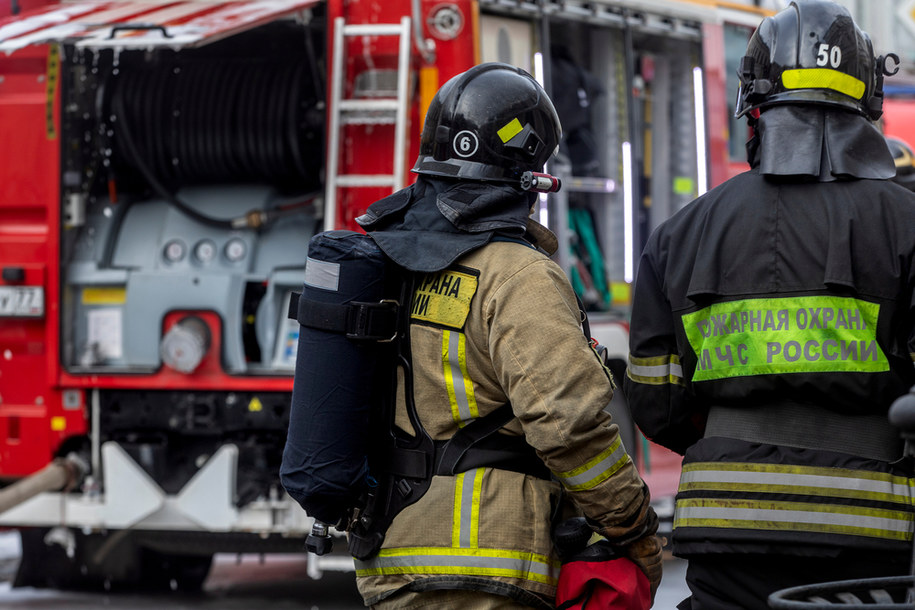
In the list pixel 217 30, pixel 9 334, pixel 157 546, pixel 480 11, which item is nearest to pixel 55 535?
Result: pixel 157 546

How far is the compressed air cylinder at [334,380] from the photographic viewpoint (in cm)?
274

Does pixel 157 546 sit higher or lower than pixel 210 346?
lower

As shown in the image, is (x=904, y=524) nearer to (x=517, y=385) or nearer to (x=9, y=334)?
(x=517, y=385)

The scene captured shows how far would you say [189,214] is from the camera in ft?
20.1

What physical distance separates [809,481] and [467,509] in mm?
669

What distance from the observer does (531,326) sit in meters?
2.64

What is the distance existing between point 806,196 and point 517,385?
2.29 feet

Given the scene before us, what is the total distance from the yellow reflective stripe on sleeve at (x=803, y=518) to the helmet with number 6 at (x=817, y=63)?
0.84m

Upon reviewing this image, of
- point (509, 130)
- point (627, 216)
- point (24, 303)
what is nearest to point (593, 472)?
point (509, 130)

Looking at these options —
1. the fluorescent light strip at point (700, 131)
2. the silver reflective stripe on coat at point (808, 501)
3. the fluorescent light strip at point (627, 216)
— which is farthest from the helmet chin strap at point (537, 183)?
the fluorescent light strip at point (700, 131)

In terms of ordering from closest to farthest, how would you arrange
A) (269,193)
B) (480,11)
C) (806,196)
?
1. (806,196)
2. (480,11)
3. (269,193)

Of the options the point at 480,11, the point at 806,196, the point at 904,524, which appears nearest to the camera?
the point at 904,524

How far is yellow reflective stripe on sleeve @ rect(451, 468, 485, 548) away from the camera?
2.69 meters

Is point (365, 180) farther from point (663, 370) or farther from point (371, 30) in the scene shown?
point (663, 370)
